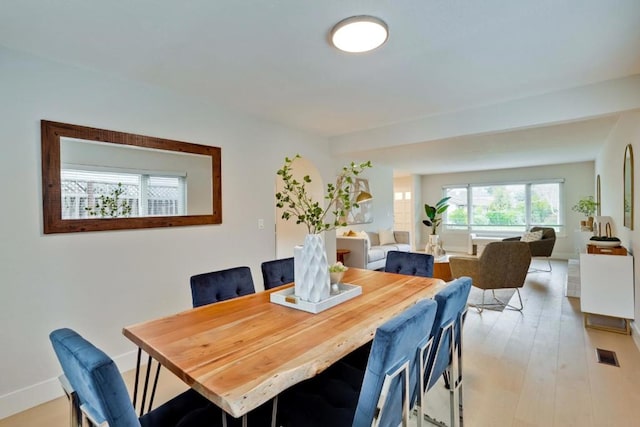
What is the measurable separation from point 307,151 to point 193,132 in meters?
1.61

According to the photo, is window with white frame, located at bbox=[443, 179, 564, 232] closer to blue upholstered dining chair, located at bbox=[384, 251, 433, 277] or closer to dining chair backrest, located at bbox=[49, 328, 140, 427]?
blue upholstered dining chair, located at bbox=[384, 251, 433, 277]

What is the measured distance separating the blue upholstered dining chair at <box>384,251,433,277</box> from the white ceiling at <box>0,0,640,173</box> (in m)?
1.44

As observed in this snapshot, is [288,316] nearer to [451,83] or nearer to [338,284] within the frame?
[338,284]

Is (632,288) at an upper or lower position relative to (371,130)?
lower

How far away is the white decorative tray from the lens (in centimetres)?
163

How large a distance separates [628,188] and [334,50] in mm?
3246

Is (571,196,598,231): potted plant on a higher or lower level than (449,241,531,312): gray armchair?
higher

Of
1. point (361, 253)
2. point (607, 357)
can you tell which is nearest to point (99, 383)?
point (607, 357)

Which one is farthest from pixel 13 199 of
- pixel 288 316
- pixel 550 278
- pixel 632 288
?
pixel 550 278

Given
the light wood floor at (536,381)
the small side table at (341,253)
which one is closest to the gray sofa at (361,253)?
the small side table at (341,253)

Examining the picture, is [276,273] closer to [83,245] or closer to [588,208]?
[83,245]

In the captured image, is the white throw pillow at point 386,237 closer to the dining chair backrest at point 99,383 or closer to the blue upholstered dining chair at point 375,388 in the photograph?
the blue upholstered dining chair at point 375,388

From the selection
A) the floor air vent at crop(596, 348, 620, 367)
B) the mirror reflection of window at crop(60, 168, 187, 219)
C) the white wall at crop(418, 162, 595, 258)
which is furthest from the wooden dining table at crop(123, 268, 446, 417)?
the white wall at crop(418, 162, 595, 258)

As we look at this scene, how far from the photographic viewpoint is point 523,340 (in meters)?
3.00
